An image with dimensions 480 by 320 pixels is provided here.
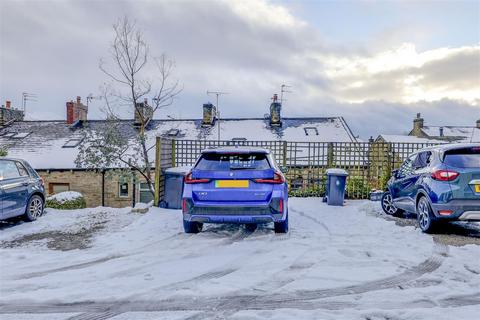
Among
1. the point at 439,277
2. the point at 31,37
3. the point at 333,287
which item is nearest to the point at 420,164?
the point at 439,277

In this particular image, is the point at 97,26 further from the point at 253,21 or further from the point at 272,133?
the point at 272,133

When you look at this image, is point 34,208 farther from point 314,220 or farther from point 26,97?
point 26,97

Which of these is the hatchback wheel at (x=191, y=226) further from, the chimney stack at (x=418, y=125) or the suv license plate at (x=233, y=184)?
the chimney stack at (x=418, y=125)

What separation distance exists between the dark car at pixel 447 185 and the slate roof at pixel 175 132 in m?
17.0

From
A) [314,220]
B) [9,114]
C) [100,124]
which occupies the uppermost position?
[9,114]

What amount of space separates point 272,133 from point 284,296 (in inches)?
864

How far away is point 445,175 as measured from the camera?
573 centimetres

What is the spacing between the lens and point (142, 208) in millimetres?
8969

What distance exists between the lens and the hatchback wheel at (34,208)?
7.43m

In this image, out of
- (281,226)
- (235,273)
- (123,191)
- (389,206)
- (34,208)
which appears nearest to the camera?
(235,273)

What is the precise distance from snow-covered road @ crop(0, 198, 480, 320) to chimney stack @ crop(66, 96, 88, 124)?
2158 cm

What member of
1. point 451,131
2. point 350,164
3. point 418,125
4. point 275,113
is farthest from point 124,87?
point 451,131

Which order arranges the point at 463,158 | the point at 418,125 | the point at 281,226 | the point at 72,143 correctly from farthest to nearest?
the point at 418,125
the point at 72,143
the point at 281,226
the point at 463,158

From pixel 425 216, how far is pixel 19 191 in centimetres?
810
